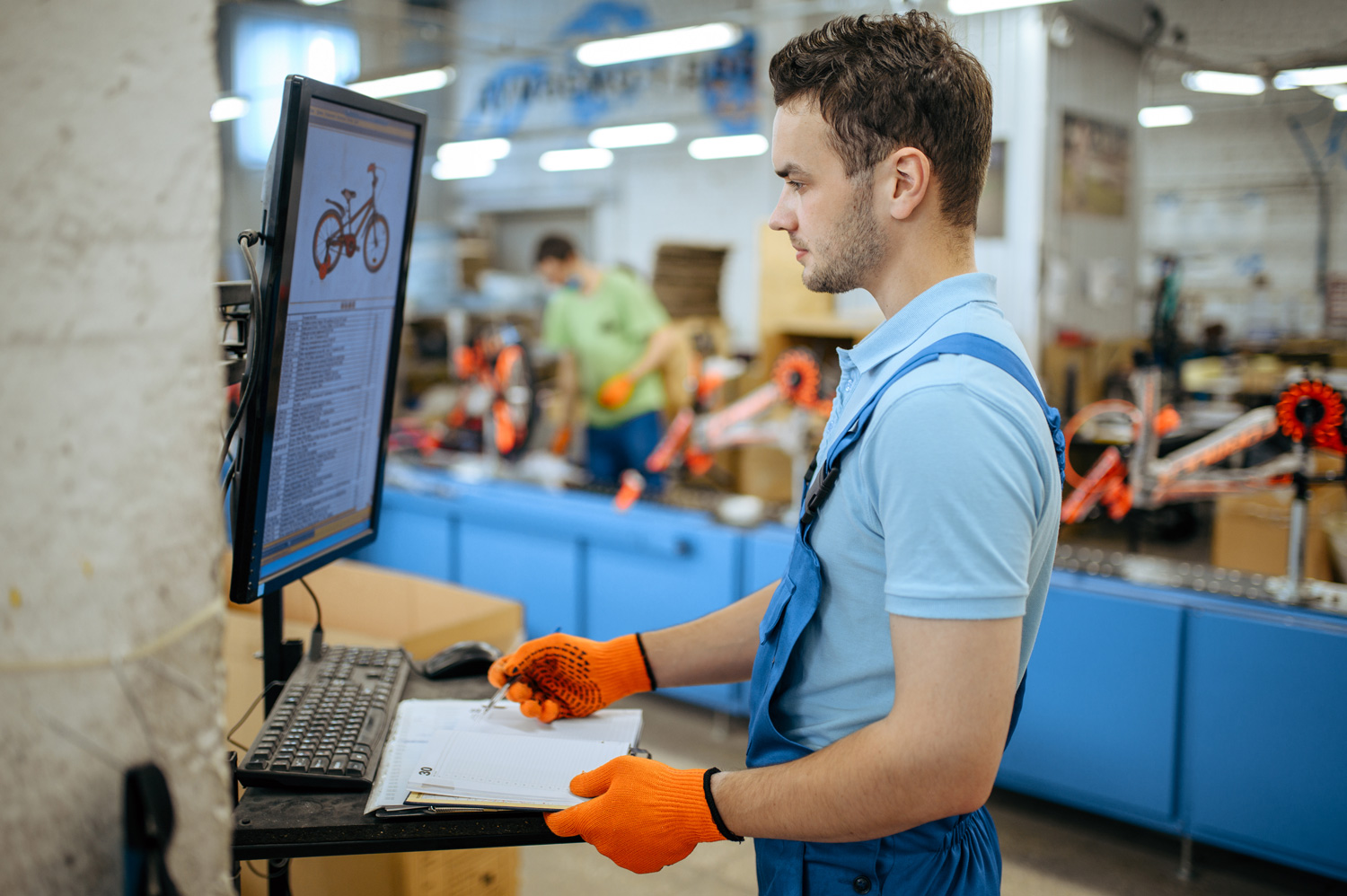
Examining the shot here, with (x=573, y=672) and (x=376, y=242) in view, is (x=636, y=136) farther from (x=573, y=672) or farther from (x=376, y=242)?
(x=573, y=672)

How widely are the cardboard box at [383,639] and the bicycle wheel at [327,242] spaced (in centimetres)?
96

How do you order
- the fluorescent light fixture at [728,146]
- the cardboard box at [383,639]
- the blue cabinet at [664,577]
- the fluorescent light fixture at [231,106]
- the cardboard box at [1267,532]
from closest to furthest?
the cardboard box at [383,639] → the blue cabinet at [664,577] → the cardboard box at [1267,532] → the fluorescent light fixture at [231,106] → the fluorescent light fixture at [728,146]

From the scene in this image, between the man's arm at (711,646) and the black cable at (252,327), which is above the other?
the black cable at (252,327)

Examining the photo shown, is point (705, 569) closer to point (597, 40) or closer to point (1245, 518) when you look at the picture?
point (1245, 518)

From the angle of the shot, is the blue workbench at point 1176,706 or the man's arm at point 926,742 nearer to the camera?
the man's arm at point 926,742

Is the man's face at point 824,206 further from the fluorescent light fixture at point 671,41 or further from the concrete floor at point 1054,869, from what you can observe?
the fluorescent light fixture at point 671,41

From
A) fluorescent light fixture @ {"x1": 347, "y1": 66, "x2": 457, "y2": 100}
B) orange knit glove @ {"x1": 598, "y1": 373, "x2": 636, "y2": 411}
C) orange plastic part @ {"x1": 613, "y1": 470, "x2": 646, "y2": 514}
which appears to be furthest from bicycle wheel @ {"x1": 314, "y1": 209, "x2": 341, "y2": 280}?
fluorescent light fixture @ {"x1": 347, "y1": 66, "x2": 457, "y2": 100}

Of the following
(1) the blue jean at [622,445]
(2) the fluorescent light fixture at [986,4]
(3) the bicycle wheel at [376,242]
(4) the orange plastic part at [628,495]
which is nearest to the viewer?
(3) the bicycle wheel at [376,242]

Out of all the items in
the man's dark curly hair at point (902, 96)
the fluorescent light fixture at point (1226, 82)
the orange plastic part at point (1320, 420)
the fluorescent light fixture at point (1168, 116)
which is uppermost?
the fluorescent light fixture at point (1168, 116)

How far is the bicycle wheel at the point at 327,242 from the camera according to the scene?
1162mm

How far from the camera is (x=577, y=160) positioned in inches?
509

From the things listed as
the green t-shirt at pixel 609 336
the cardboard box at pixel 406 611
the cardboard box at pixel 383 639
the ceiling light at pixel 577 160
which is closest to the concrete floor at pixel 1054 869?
the cardboard box at pixel 383 639

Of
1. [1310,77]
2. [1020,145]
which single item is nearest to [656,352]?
[1020,145]

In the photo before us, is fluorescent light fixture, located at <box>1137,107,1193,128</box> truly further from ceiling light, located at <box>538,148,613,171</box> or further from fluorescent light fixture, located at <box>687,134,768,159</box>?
ceiling light, located at <box>538,148,613,171</box>
